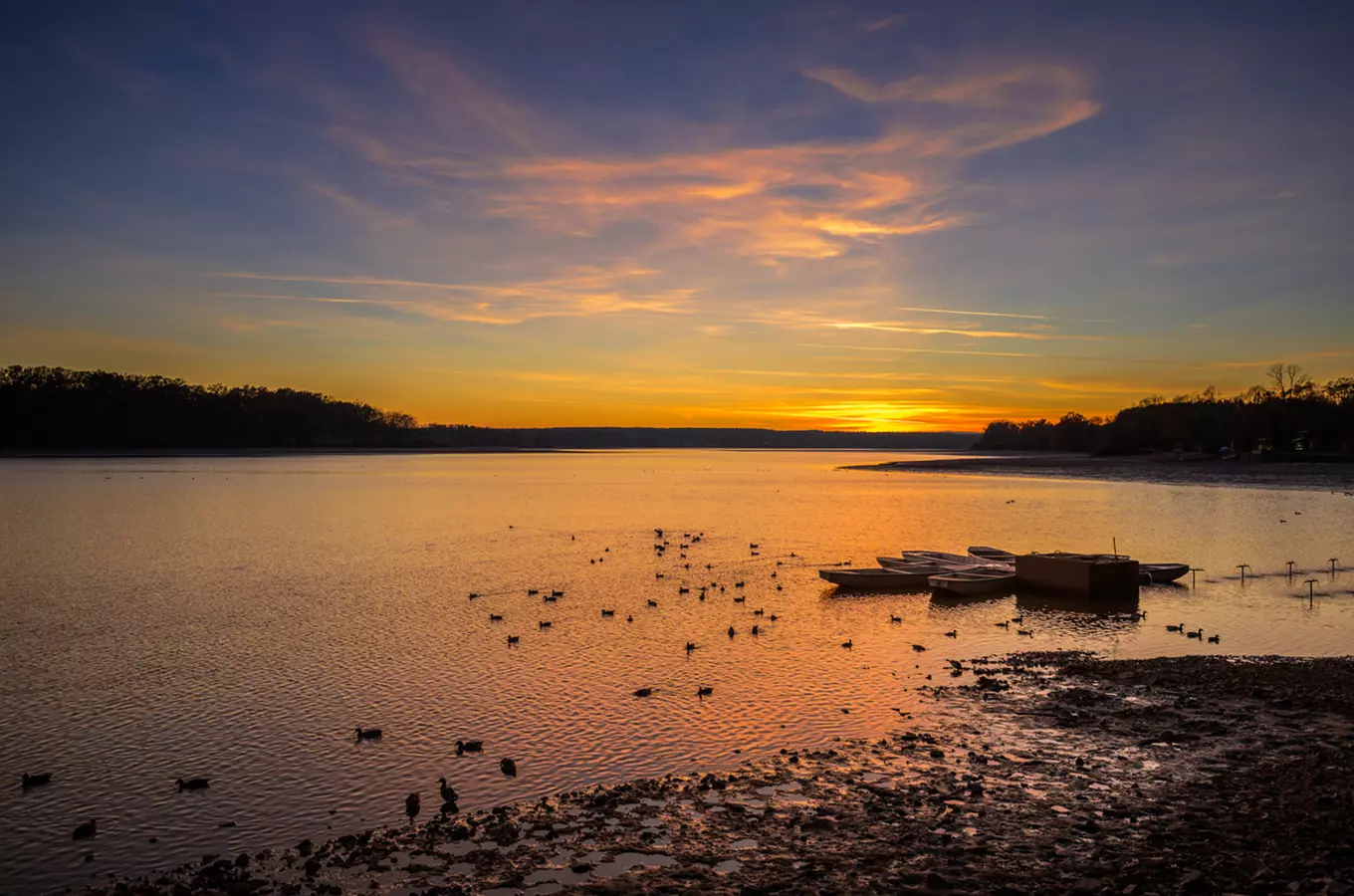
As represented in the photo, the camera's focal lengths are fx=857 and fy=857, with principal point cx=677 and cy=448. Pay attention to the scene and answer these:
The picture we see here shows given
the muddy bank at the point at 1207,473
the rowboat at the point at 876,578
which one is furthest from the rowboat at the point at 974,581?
the muddy bank at the point at 1207,473

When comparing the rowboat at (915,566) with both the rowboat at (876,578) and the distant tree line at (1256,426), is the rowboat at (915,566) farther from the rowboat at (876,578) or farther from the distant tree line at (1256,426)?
the distant tree line at (1256,426)

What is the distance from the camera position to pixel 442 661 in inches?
846

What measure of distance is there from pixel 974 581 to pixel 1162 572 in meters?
8.26

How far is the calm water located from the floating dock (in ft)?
4.22

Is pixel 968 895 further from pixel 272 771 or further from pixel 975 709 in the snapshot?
pixel 272 771

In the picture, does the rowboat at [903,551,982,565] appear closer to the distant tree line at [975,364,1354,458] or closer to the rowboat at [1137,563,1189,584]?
the rowboat at [1137,563,1189,584]

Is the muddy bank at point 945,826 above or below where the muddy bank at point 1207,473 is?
below

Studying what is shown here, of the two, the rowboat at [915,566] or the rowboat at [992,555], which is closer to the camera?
the rowboat at [915,566]

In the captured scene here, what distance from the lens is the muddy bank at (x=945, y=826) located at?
9.48 meters

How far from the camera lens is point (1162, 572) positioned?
33219 mm

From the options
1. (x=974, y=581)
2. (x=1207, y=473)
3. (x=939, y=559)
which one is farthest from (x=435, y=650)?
(x=1207, y=473)

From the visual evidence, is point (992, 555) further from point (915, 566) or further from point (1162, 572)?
point (1162, 572)

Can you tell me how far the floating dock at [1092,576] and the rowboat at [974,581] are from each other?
1327 mm

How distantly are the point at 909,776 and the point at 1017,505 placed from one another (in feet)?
225
